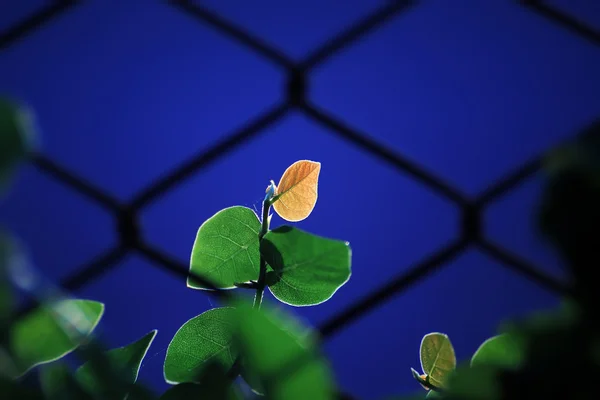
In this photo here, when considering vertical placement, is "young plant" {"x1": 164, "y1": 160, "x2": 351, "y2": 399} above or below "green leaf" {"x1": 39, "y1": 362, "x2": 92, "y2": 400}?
above

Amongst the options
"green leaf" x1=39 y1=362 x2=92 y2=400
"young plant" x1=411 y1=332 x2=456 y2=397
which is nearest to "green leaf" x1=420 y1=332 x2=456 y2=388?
"young plant" x1=411 y1=332 x2=456 y2=397

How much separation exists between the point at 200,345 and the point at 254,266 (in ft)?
0.08

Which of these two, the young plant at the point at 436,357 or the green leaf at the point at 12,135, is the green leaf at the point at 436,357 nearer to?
the young plant at the point at 436,357

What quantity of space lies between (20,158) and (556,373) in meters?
0.06

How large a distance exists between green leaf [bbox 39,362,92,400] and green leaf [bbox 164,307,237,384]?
5 centimetres

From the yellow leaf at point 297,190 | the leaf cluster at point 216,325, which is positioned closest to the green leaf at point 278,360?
the leaf cluster at point 216,325

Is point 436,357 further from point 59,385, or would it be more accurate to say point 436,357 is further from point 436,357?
point 59,385

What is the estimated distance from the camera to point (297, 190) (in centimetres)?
19

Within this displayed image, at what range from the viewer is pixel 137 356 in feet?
0.42

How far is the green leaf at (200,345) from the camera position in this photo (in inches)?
5.7

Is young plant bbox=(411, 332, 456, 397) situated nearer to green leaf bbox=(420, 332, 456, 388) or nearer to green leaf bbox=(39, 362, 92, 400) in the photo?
green leaf bbox=(420, 332, 456, 388)

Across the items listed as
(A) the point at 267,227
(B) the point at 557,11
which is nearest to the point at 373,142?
(B) the point at 557,11

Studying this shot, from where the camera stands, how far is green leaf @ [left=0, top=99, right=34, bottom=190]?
0.07m

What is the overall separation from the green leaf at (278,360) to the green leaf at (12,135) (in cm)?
3
